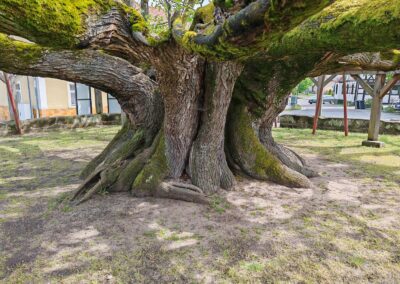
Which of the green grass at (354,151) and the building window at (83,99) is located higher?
the building window at (83,99)

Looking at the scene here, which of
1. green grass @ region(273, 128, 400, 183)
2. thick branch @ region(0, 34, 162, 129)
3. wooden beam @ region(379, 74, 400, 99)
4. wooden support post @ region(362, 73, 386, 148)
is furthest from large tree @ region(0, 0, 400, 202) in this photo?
wooden beam @ region(379, 74, 400, 99)

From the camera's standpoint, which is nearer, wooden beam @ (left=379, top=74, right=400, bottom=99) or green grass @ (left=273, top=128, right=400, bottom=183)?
green grass @ (left=273, top=128, right=400, bottom=183)

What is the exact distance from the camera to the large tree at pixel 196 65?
219 centimetres

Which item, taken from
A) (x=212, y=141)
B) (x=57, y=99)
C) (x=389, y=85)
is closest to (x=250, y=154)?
(x=212, y=141)

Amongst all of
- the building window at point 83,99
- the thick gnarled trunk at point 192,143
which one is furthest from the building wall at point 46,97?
the thick gnarled trunk at point 192,143

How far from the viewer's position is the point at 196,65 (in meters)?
4.42

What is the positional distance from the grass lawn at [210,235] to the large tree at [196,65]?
47 cm

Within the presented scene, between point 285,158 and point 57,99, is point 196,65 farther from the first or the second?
point 57,99

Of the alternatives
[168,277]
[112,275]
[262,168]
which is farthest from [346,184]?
[112,275]

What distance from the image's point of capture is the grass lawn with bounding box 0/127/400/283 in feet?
9.70

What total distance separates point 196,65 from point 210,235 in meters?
2.49

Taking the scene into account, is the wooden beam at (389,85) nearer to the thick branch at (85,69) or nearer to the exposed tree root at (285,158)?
the exposed tree root at (285,158)

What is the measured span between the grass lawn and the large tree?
47 cm

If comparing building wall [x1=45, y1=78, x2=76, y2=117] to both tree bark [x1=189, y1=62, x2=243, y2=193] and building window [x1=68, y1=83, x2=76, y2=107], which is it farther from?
tree bark [x1=189, y1=62, x2=243, y2=193]
